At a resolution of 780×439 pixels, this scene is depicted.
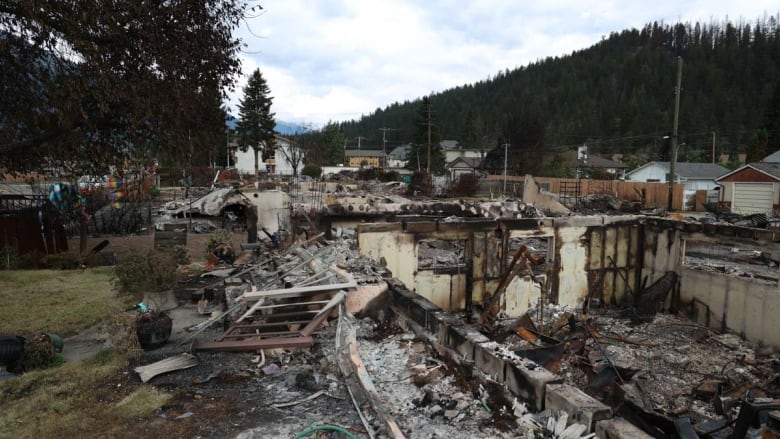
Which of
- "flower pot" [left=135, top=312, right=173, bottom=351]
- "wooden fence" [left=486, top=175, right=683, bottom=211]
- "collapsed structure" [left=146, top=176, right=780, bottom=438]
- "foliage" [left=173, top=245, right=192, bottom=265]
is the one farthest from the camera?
"wooden fence" [left=486, top=175, right=683, bottom=211]

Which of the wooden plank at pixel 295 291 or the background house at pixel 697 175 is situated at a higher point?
the background house at pixel 697 175

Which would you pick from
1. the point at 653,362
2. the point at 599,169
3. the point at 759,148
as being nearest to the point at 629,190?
the point at 759,148

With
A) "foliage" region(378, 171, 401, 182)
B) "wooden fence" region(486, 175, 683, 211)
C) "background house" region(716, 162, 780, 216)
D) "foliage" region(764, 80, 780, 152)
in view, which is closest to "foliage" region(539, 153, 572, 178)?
"wooden fence" region(486, 175, 683, 211)

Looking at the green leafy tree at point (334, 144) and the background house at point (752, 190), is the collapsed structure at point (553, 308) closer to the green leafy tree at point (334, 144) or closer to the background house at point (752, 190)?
the background house at point (752, 190)

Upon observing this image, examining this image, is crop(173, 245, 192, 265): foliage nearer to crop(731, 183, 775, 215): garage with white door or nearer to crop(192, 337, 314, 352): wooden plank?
crop(192, 337, 314, 352): wooden plank

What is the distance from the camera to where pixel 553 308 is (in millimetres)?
13758

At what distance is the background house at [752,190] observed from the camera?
27.9 m

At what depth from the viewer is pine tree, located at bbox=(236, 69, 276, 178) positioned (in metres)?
54.0

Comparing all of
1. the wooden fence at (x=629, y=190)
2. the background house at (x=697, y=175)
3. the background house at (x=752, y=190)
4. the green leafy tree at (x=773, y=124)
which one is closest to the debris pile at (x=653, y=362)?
the background house at (x=752, y=190)

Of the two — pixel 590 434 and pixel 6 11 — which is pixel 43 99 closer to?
pixel 6 11

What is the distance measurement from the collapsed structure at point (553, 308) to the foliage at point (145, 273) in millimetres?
1084

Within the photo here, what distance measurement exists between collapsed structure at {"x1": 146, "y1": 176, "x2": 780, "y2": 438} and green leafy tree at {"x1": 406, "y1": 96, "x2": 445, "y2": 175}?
123 feet

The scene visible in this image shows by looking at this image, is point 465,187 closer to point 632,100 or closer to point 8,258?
point 8,258

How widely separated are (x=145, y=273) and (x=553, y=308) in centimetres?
1066
